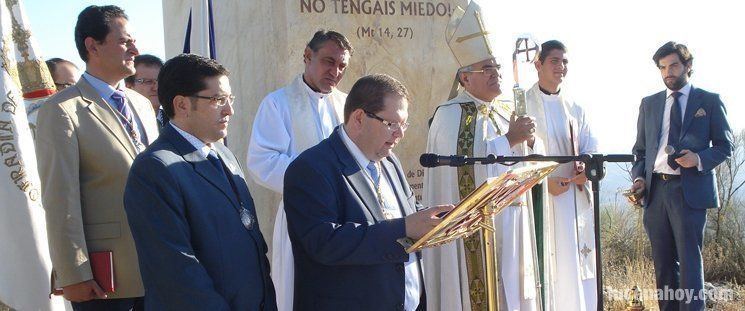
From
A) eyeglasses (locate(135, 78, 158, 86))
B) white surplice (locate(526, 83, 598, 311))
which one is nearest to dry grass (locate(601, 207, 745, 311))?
white surplice (locate(526, 83, 598, 311))

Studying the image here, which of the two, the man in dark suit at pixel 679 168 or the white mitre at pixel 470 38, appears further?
the man in dark suit at pixel 679 168

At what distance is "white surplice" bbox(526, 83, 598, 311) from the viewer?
20.8 feet

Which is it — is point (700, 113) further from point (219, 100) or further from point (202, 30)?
point (219, 100)

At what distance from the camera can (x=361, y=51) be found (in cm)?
630

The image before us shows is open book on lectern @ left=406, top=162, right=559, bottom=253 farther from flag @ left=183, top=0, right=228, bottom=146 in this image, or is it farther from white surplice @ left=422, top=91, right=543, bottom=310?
flag @ left=183, top=0, right=228, bottom=146

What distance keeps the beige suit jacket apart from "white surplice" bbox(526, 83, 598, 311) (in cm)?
355

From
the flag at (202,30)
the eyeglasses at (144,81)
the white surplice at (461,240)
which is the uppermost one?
the flag at (202,30)

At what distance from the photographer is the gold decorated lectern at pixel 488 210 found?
274 cm

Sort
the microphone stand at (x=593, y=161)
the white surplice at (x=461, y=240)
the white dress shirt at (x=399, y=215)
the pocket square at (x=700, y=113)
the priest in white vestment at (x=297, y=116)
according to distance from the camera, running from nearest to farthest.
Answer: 1. the microphone stand at (x=593, y=161)
2. the white dress shirt at (x=399, y=215)
3. the priest in white vestment at (x=297, y=116)
4. the white surplice at (x=461, y=240)
5. the pocket square at (x=700, y=113)

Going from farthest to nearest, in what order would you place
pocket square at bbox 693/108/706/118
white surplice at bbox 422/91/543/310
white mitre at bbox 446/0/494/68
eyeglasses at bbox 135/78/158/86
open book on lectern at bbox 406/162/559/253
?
pocket square at bbox 693/108/706/118, eyeglasses at bbox 135/78/158/86, white mitre at bbox 446/0/494/68, white surplice at bbox 422/91/543/310, open book on lectern at bbox 406/162/559/253

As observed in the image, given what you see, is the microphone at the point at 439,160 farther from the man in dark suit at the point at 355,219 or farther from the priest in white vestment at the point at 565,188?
the priest in white vestment at the point at 565,188

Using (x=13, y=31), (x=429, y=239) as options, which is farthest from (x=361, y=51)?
(x=429, y=239)

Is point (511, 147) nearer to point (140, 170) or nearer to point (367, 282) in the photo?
point (367, 282)

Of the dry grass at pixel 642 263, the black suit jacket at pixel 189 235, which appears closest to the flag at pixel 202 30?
the black suit jacket at pixel 189 235
